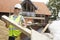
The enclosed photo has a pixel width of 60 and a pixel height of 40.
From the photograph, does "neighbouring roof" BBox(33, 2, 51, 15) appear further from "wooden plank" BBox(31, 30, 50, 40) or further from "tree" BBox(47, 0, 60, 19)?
"wooden plank" BBox(31, 30, 50, 40)

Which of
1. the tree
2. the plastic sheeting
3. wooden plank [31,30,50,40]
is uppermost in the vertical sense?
the plastic sheeting

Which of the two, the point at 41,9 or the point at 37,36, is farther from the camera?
the point at 41,9

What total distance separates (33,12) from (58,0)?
15611mm

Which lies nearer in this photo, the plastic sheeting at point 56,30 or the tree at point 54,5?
the plastic sheeting at point 56,30

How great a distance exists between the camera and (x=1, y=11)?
39.3m

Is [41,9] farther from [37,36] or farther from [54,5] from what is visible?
[37,36]

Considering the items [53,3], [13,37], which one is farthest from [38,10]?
[13,37]

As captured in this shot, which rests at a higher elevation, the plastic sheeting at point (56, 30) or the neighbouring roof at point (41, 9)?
the plastic sheeting at point (56, 30)

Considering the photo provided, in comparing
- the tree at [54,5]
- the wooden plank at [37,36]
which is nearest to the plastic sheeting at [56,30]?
the wooden plank at [37,36]

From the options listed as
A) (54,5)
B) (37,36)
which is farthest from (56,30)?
(54,5)

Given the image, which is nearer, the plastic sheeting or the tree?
the plastic sheeting

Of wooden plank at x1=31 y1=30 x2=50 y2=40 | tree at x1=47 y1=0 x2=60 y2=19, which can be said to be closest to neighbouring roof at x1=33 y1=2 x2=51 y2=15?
tree at x1=47 y1=0 x2=60 y2=19

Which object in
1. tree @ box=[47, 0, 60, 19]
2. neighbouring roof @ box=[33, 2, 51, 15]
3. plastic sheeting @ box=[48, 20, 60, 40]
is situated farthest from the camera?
tree @ box=[47, 0, 60, 19]

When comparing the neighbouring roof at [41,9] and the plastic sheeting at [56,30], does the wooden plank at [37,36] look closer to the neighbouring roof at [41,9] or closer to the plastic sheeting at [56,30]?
the plastic sheeting at [56,30]
